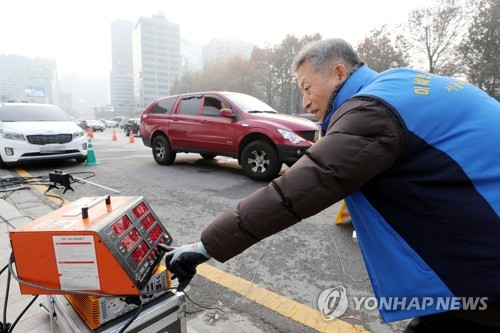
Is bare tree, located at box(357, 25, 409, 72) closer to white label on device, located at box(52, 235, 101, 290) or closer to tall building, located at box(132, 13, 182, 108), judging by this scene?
white label on device, located at box(52, 235, 101, 290)

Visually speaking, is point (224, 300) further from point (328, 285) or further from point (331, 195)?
point (331, 195)

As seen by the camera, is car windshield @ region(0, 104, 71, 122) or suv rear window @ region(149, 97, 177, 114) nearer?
car windshield @ region(0, 104, 71, 122)

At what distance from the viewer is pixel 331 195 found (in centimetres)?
99

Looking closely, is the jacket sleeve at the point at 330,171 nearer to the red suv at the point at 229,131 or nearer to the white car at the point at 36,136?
the red suv at the point at 229,131

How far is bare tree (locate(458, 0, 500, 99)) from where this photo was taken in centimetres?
2641

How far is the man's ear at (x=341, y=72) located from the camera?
52.3 inches

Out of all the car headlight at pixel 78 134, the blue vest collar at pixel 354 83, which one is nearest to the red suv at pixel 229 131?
the car headlight at pixel 78 134

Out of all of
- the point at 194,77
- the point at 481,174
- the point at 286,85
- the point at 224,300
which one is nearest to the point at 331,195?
the point at 481,174

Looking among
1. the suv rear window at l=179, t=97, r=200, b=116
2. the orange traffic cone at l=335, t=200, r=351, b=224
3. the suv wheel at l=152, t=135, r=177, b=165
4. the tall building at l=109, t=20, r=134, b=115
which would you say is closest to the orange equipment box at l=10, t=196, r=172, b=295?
the orange traffic cone at l=335, t=200, r=351, b=224

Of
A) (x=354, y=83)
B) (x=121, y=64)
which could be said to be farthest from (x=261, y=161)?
(x=121, y=64)

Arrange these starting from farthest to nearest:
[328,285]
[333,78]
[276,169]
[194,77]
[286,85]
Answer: [194,77]
[286,85]
[276,169]
[328,285]
[333,78]

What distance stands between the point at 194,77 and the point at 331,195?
60.1 meters

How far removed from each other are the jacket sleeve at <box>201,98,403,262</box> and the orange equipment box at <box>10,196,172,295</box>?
0.51m

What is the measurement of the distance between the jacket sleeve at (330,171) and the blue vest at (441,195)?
0.06 metres
